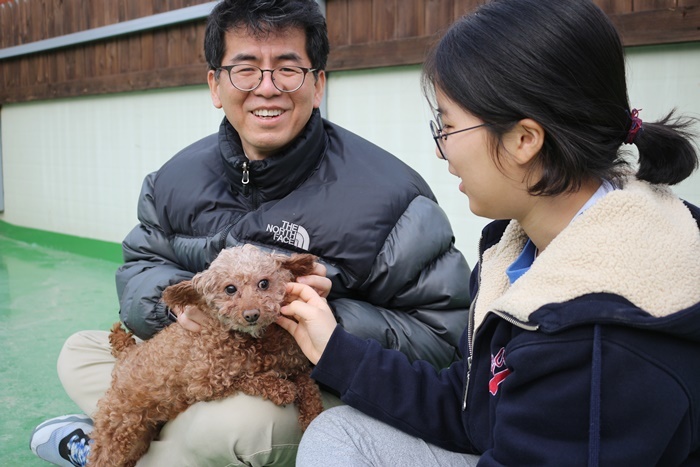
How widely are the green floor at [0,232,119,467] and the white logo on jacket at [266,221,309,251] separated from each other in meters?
1.34

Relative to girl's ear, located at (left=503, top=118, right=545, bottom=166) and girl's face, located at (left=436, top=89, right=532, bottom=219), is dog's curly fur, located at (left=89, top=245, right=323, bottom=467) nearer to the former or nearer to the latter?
girl's face, located at (left=436, top=89, right=532, bottom=219)

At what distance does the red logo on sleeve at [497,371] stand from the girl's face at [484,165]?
12.0 inches

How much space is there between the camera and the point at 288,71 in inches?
84.8

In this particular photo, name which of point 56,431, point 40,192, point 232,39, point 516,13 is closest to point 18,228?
point 40,192

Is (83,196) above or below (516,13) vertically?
below

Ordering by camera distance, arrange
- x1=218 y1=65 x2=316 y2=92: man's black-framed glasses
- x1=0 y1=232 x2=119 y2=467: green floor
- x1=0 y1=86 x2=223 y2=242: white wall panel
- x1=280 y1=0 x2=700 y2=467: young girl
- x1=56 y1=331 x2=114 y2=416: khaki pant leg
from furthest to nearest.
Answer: x1=0 y1=86 x2=223 y2=242: white wall panel, x1=0 y1=232 x2=119 y2=467: green floor, x1=56 y1=331 x2=114 y2=416: khaki pant leg, x1=218 y1=65 x2=316 y2=92: man's black-framed glasses, x1=280 y1=0 x2=700 y2=467: young girl

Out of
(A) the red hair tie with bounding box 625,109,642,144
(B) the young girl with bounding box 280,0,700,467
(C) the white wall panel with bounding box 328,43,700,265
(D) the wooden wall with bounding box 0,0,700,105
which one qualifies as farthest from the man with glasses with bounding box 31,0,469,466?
(C) the white wall panel with bounding box 328,43,700,265

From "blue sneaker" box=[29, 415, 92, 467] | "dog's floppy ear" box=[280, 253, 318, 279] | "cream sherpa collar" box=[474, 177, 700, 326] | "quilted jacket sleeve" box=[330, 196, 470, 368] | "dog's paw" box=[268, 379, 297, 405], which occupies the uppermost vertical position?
"cream sherpa collar" box=[474, 177, 700, 326]

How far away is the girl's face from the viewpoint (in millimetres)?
1399

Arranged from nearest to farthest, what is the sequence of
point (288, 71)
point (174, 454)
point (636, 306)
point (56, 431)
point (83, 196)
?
1. point (636, 306)
2. point (174, 454)
3. point (288, 71)
4. point (56, 431)
5. point (83, 196)

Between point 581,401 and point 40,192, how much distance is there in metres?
7.42

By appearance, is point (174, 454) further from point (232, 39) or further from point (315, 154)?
point (232, 39)

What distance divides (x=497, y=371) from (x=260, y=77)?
3.97 feet

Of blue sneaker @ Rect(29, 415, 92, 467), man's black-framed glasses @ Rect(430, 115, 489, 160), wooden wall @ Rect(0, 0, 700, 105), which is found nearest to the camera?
man's black-framed glasses @ Rect(430, 115, 489, 160)
